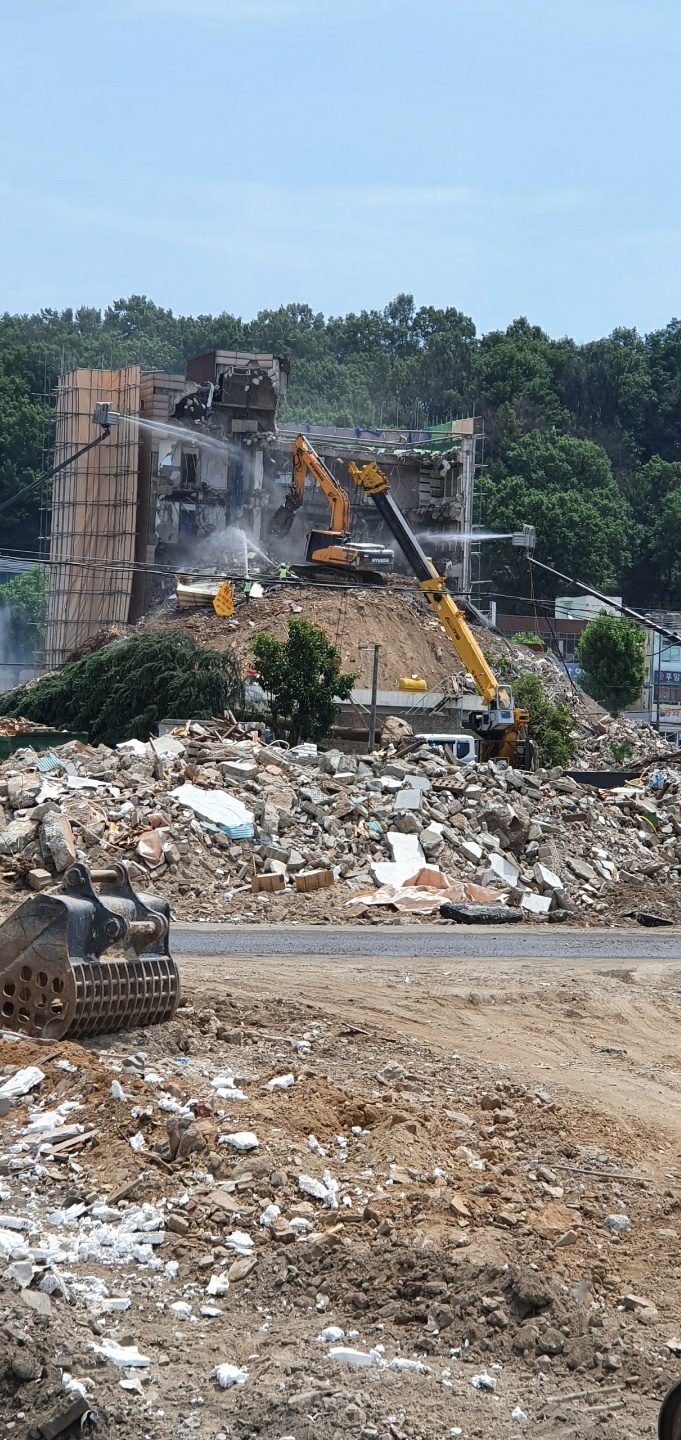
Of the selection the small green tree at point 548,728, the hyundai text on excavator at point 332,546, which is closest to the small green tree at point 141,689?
the hyundai text on excavator at point 332,546

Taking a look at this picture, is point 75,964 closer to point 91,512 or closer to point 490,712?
point 490,712

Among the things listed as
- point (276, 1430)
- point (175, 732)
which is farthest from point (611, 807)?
point (276, 1430)

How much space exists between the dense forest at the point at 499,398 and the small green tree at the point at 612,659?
22.0m

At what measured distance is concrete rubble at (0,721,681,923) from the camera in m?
20.2

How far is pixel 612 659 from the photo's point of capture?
2448 inches

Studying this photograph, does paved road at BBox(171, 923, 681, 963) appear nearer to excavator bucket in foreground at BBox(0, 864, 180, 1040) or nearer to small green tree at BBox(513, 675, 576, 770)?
excavator bucket in foreground at BBox(0, 864, 180, 1040)

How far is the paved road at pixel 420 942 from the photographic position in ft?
54.1

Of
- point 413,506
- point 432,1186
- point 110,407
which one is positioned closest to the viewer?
point 432,1186

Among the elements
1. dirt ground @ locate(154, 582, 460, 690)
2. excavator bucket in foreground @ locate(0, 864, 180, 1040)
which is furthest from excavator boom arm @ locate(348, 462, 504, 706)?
excavator bucket in foreground @ locate(0, 864, 180, 1040)

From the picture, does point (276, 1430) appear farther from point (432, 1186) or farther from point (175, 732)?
point (175, 732)

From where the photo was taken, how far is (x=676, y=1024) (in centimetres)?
1289

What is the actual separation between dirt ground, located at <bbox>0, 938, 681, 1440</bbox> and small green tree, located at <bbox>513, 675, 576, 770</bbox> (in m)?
27.0

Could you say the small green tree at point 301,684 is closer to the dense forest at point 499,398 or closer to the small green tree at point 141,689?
the small green tree at point 141,689

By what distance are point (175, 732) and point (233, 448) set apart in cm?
3088
